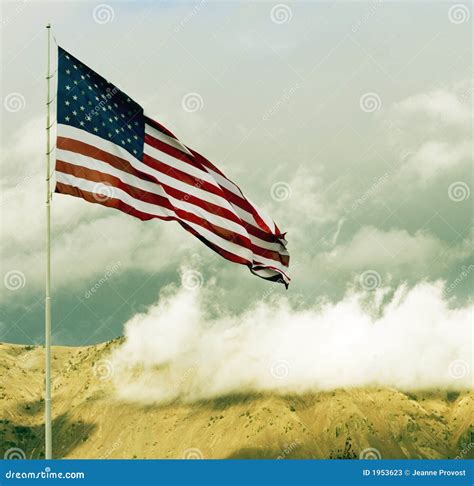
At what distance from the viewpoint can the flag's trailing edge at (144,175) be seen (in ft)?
61.8

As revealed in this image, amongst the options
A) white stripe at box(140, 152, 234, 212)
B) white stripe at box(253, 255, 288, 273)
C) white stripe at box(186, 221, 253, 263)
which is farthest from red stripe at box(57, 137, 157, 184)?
white stripe at box(253, 255, 288, 273)

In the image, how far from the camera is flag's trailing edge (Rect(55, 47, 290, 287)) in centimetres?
1884

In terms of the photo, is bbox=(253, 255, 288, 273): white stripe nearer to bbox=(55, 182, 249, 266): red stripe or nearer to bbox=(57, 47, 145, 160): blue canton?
bbox=(55, 182, 249, 266): red stripe

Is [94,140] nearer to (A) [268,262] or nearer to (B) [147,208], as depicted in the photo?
(B) [147,208]

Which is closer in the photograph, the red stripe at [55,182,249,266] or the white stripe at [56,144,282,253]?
the red stripe at [55,182,249,266]

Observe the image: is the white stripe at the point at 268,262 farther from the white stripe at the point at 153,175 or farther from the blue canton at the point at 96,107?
the blue canton at the point at 96,107

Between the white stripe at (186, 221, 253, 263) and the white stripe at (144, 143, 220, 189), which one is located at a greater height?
the white stripe at (144, 143, 220, 189)

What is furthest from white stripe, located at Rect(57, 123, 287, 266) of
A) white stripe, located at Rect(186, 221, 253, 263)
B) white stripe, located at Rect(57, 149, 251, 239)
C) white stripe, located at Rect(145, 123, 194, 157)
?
white stripe, located at Rect(186, 221, 253, 263)

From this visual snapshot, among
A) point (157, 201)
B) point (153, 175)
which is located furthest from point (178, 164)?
point (157, 201)

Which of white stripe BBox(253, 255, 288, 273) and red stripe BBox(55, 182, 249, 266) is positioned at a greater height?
red stripe BBox(55, 182, 249, 266)

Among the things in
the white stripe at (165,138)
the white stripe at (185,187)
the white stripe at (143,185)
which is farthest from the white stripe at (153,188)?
the white stripe at (165,138)

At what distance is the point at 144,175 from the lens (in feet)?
66.0

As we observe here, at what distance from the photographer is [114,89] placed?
2028cm

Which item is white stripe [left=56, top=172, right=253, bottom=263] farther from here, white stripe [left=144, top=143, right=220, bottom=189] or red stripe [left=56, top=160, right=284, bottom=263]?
white stripe [left=144, top=143, right=220, bottom=189]
